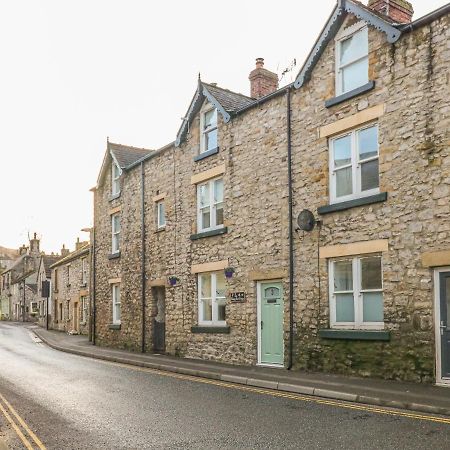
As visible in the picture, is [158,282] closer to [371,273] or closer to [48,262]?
[371,273]

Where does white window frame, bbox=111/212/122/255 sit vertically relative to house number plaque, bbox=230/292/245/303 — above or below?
above

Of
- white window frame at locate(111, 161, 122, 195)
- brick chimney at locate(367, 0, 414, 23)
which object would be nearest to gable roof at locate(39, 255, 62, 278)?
white window frame at locate(111, 161, 122, 195)

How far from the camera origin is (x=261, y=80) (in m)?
20.3

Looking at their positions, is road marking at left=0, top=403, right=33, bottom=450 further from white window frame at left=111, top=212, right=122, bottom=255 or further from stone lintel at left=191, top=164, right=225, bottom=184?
white window frame at left=111, top=212, right=122, bottom=255

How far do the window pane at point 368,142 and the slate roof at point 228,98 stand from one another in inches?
218

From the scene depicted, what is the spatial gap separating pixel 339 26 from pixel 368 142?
325 centimetres

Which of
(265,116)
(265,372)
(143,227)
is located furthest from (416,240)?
(143,227)

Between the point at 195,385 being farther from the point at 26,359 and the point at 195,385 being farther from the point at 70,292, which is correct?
the point at 70,292

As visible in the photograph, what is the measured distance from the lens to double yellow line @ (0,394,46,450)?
24.8 ft

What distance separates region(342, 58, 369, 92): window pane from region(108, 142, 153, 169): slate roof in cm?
1249

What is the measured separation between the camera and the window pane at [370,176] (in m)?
13.4

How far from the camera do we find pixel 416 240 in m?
12.2

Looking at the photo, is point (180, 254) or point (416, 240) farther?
point (180, 254)

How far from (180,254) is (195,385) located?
25.2 feet
